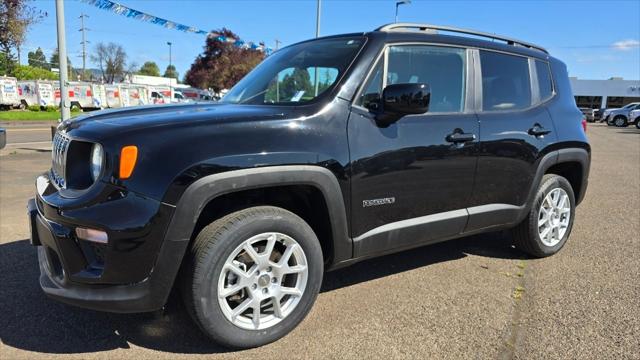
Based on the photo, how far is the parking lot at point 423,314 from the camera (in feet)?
9.45

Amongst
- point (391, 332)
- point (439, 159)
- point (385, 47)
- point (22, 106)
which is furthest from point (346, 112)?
point (22, 106)

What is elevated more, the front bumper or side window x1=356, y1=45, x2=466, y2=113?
side window x1=356, y1=45, x2=466, y2=113

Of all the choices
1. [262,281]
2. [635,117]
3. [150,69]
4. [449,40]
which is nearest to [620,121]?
[635,117]

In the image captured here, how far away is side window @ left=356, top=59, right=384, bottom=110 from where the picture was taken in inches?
125

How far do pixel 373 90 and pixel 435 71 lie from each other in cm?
67

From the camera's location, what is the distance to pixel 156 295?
8.51ft

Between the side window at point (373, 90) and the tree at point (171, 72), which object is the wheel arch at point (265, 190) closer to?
the side window at point (373, 90)

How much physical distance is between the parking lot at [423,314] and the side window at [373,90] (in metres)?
1.40

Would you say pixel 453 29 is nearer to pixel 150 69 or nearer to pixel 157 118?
pixel 157 118

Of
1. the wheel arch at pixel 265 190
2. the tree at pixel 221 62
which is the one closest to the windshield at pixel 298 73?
A: the wheel arch at pixel 265 190

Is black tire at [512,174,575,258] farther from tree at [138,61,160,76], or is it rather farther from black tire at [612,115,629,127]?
tree at [138,61,160,76]

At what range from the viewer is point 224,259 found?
2680mm

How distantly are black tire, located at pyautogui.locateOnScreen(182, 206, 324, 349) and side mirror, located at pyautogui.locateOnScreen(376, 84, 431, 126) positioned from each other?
2.89 feet

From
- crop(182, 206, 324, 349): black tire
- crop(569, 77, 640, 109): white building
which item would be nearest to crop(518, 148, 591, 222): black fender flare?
crop(182, 206, 324, 349): black tire
